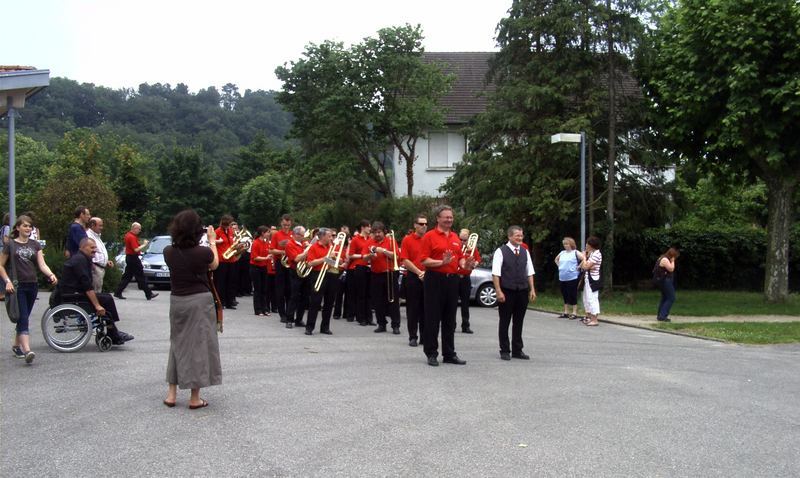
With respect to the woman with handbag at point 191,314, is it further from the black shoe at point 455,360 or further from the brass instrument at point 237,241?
the brass instrument at point 237,241

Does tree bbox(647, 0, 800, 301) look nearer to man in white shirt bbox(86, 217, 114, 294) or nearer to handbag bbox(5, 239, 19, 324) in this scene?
man in white shirt bbox(86, 217, 114, 294)

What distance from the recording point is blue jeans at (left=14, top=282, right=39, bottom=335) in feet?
32.6

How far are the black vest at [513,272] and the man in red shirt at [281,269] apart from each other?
544 centimetres

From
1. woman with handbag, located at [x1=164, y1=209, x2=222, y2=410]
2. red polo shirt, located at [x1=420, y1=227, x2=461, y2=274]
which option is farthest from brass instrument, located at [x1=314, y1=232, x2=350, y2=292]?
woman with handbag, located at [x1=164, y1=209, x2=222, y2=410]

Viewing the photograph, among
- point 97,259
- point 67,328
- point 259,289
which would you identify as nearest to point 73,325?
point 67,328

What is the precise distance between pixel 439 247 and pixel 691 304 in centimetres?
1459

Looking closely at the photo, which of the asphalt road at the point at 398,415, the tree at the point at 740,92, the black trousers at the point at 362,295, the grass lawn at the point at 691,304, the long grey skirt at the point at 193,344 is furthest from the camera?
the grass lawn at the point at 691,304

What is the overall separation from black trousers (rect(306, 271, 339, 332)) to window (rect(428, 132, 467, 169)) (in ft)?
80.1

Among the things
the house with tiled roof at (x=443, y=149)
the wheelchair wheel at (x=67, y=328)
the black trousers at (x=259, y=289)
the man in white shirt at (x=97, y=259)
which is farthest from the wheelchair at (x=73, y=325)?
the house with tiled roof at (x=443, y=149)

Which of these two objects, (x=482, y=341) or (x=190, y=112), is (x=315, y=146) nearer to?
(x=482, y=341)

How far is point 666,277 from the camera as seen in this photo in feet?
58.8

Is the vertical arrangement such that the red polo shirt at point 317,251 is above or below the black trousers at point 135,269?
above

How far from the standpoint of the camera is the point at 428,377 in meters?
9.59

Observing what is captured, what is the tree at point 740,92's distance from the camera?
19391 millimetres
